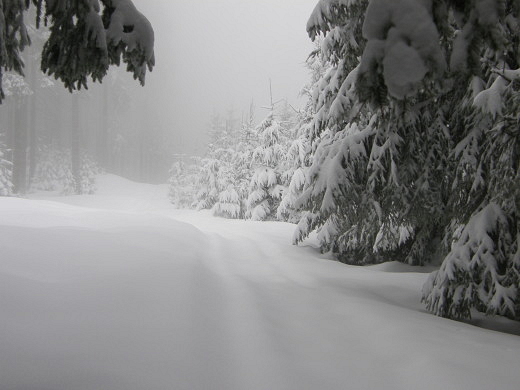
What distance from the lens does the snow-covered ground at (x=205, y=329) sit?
245cm

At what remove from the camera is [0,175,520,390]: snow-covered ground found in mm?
2449

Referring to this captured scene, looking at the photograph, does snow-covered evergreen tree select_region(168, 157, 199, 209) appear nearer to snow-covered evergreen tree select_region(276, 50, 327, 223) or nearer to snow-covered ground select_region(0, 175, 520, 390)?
snow-covered evergreen tree select_region(276, 50, 327, 223)

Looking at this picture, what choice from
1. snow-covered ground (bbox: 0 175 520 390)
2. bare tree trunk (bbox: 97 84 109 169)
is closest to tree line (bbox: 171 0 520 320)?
snow-covered ground (bbox: 0 175 520 390)

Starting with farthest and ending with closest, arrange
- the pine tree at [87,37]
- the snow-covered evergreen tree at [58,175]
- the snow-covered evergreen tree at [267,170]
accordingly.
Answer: the snow-covered evergreen tree at [58,175], the snow-covered evergreen tree at [267,170], the pine tree at [87,37]

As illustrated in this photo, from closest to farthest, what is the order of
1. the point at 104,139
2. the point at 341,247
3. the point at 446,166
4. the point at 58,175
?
1. the point at 446,166
2. the point at 341,247
3. the point at 58,175
4. the point at 104,139

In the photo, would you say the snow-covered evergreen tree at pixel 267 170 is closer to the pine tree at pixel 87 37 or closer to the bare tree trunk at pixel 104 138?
the pine tree at pixel 87 37

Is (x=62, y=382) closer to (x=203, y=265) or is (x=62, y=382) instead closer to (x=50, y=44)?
(x=50, y=44)

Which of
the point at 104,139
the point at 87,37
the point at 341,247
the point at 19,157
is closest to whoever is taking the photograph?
the point at 87,37

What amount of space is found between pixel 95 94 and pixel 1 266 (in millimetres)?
53776

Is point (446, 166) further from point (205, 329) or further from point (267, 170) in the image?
point (267, 170)

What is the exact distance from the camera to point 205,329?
127 inches

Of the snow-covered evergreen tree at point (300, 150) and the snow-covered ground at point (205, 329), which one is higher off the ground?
the snow-covered evergreen tree at point (300, 150)

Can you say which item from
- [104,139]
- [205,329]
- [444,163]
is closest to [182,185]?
[104,139]

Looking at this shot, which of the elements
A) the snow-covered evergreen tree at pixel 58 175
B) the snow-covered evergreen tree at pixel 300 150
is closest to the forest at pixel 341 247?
the snow-covered evergreen tree at pixel 300 150
